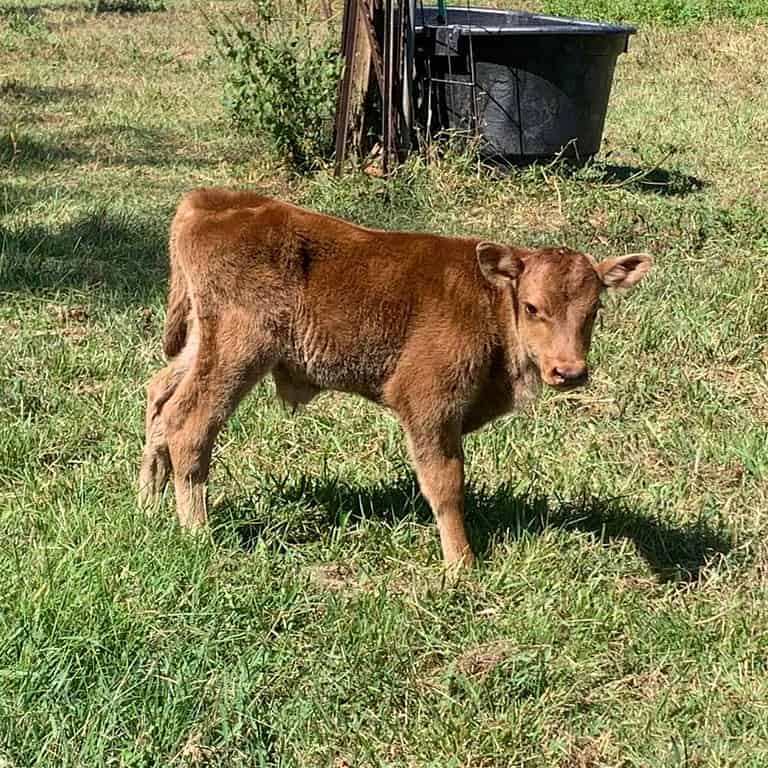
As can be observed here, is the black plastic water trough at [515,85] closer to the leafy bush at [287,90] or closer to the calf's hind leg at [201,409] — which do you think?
the leafy bush at [287,90]

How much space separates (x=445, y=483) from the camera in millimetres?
4422

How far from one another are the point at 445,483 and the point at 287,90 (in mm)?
5961

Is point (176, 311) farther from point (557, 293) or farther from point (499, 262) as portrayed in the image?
point (557, 293)

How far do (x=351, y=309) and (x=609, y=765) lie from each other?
5.92 feet

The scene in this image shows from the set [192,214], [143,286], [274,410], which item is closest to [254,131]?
[143,286]

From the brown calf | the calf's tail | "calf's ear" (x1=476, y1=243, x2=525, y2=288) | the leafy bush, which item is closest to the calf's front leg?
the brown calf

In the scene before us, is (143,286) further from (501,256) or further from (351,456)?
(501,256)

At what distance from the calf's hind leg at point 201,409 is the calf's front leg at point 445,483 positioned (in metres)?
0.63

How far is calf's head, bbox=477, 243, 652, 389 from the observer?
13.5 feet

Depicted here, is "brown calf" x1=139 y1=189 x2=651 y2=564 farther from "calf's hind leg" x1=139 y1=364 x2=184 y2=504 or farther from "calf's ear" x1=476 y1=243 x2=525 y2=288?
"calf's hind leg" x1=139 y1=364 x2=184 y2=504

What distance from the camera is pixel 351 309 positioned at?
4398 mm

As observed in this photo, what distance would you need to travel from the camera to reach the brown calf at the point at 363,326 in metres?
4.37

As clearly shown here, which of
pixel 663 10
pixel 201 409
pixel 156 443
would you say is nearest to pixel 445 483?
pixel 201 409

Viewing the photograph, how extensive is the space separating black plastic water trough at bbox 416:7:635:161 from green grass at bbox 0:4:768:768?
1.18 meters
